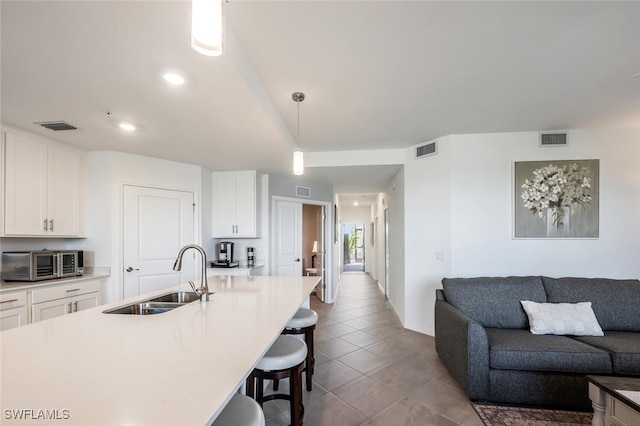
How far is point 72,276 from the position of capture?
3143mm

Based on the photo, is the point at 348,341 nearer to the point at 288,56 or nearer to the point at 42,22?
the point at 288,56

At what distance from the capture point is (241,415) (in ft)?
3.56

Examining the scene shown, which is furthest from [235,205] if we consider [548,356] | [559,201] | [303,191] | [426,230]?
[559,201]

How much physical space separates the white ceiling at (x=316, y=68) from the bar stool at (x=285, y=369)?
5.75 ft

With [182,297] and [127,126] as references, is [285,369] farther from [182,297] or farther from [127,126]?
[127,126]

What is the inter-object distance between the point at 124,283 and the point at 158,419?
3.45m

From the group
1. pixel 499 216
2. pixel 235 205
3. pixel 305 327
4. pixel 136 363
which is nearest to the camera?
pixel 136 363

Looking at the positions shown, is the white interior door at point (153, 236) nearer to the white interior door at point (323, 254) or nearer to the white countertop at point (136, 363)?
the white countertop at point (136, 363)

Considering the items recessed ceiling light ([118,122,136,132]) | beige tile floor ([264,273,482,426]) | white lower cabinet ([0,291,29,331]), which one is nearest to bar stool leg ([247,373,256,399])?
beige tile floor ([264,273,482,426])

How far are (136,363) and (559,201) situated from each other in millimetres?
4289

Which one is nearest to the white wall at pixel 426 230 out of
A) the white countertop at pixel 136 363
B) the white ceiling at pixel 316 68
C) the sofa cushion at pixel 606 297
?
the white ceiling at pixel 316 68

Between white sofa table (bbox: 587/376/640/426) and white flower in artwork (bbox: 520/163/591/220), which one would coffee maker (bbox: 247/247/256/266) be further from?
white sofa table (bbox: 587/376/640/426)

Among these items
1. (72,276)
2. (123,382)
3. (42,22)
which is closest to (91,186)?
(72,276)

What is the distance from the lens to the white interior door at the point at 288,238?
5160mm
